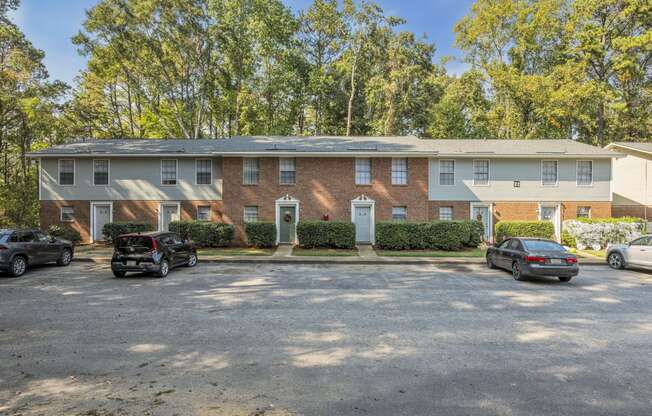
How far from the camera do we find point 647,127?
3550cm

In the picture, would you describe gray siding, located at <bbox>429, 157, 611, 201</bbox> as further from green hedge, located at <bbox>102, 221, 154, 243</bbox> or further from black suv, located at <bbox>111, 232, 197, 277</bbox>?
green hedge, located at <bbox>102, 221, 154, 243</bbox>

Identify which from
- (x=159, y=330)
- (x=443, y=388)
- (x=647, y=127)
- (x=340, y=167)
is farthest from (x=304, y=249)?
(x=647, y=127)

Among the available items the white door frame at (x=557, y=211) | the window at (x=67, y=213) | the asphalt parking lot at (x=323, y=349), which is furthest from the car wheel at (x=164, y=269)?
the white door frame at (x=557, y=211)

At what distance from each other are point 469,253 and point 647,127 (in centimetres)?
3094

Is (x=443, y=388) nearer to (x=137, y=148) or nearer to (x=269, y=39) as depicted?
(x=137, y=148)

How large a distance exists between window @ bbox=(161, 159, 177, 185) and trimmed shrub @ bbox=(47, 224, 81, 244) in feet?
20.5

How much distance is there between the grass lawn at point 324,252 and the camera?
18391mm

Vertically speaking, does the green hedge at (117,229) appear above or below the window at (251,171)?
below

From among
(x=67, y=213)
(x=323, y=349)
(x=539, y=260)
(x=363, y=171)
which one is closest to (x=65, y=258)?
(x=67, y=213)

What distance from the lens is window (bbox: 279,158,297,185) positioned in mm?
22484

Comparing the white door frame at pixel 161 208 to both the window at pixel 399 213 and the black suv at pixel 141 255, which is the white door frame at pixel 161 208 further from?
the window at pixel 399 213

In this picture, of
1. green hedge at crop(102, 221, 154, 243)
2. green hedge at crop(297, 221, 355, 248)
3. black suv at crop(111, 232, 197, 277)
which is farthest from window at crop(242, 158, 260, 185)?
black suv at crop(111, 232, 197, 277)

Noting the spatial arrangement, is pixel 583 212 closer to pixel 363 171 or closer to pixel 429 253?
pixel 429 253

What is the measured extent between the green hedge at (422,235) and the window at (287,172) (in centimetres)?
629
